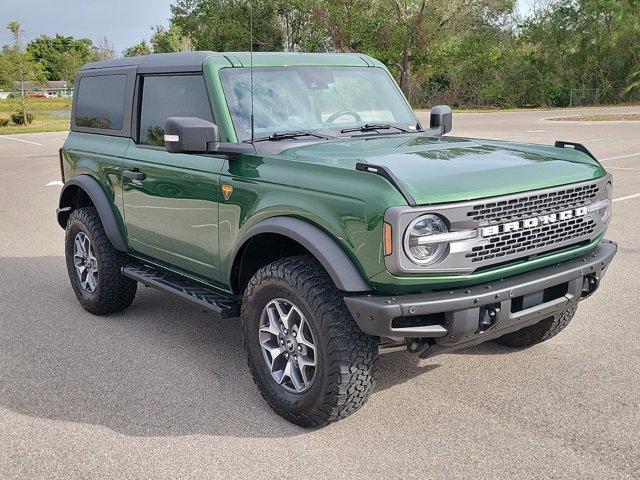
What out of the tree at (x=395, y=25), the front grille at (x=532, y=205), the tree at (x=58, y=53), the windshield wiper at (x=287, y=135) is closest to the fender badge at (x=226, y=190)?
the windshield wiper at (x=287, y=135)

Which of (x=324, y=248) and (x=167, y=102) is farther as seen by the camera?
(x=167, y=102)

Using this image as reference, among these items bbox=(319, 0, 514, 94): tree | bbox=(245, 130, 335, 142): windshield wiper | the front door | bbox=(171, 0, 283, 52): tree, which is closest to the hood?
bbox=(245, 130, 335, 142): windshield wiper

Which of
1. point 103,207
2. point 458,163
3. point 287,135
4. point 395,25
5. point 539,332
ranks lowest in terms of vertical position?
point 539,332

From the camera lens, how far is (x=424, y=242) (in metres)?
3.14

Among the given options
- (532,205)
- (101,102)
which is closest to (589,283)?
(532,205)

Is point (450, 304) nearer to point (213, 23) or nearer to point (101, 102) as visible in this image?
point (101, 102)

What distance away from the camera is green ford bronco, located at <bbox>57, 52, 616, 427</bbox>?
3.21 meters

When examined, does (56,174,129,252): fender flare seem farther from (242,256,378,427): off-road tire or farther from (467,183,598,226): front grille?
(467,183,598,226): front grille

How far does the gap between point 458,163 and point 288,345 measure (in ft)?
4.30

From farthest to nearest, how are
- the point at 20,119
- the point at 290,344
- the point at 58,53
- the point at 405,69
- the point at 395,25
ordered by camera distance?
the point at 58,53, the point at 405,69, the point at 395,25, the point at 20,119, the point at 290,344

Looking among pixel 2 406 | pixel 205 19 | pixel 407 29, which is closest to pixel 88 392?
pixel 2 406

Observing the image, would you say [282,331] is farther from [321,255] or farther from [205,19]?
[205,19]

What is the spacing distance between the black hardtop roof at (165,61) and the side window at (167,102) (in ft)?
0.23

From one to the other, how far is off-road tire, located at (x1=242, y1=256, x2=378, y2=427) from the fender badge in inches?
21.1
